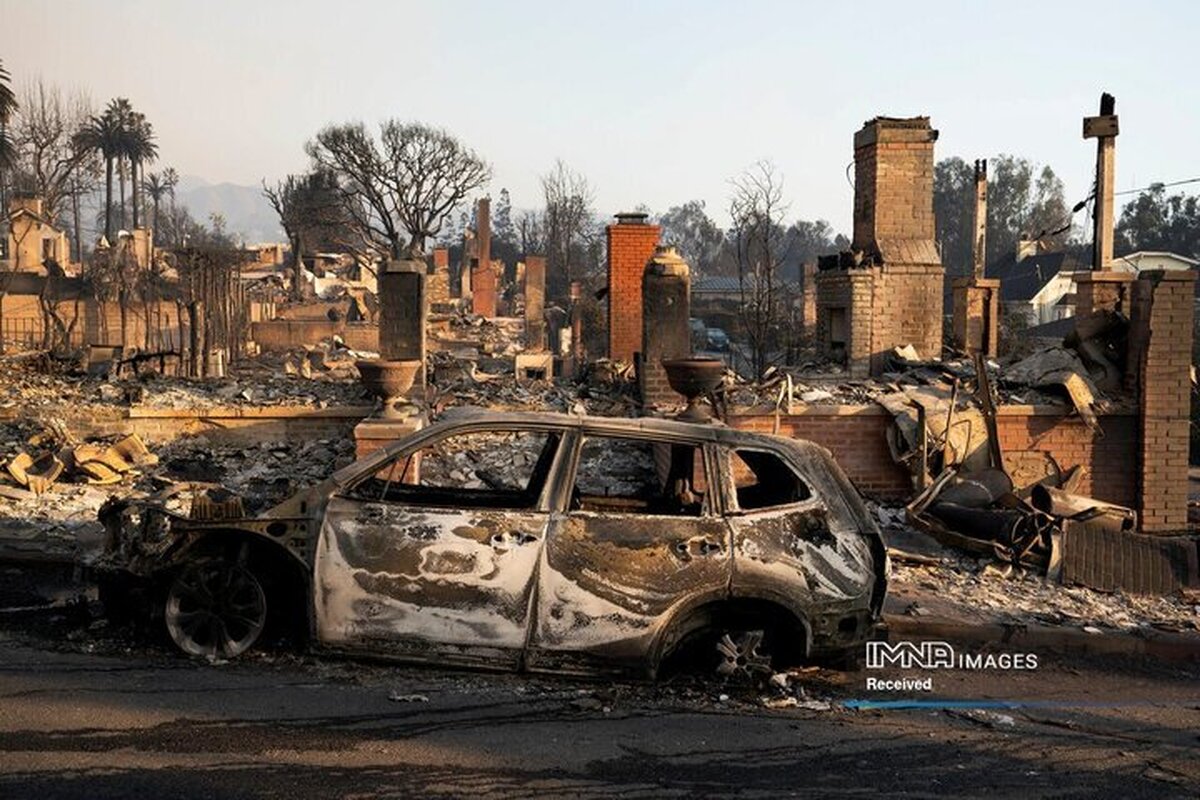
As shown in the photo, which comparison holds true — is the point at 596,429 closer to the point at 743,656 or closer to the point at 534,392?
the point at 743,656

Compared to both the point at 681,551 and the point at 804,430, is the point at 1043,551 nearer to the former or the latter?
the point at 804,430

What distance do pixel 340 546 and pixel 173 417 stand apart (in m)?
6.87

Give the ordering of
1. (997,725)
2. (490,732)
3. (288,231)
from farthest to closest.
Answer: (288,231) < (997,725) < (490,732)

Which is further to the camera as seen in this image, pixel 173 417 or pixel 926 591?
pixel 173 417

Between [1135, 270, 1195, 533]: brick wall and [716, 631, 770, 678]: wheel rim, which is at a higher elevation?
[1135, 270, 1195, 533]: brick wall

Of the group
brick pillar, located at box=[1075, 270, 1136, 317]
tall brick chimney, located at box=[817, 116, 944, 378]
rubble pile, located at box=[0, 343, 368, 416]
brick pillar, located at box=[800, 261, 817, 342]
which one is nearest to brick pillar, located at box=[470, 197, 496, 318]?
brick pillar, located at box=[800, 261, 817, 342]

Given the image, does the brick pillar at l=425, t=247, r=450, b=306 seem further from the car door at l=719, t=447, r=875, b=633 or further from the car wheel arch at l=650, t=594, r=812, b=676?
the car wheel arch at l=650, t=594, r=812, b=676

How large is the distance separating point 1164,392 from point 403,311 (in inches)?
309

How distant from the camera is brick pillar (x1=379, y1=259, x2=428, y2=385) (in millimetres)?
11992

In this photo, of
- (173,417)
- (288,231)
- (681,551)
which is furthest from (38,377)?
(288,231)

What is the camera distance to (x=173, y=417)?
11586 mm

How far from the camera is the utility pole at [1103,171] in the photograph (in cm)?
1191

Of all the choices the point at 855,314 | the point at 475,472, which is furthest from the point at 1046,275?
the point at 475,472

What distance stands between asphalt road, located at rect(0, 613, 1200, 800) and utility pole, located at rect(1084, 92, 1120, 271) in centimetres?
726
